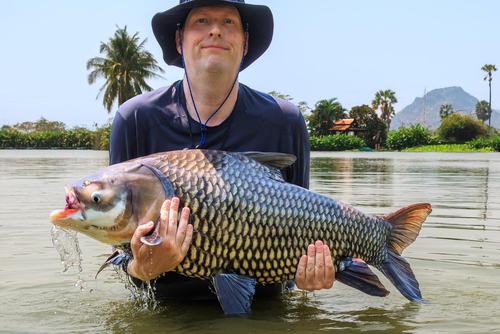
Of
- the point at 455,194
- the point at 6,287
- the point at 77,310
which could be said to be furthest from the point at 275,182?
the point at 455,194

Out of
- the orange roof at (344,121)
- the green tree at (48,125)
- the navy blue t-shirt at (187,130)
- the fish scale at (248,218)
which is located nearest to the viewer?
the fish scale at (248,218)

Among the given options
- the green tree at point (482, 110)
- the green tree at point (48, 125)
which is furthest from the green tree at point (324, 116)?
the green tree at point (482, 110)

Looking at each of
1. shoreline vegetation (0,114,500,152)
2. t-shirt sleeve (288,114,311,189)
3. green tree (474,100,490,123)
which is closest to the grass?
shoreline vegetation (0,114,500,152)

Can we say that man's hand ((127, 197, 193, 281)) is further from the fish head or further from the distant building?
the distant building

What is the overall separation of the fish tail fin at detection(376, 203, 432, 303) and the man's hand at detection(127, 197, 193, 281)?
120 centimetres

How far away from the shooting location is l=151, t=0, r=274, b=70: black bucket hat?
A: 141 inches

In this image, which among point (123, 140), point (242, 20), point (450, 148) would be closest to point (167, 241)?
point (123, 140)

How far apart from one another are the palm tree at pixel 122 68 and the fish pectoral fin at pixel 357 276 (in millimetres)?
49172

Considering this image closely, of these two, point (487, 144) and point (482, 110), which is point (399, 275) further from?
point (482, 110)

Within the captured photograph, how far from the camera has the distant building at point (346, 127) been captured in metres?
81.6

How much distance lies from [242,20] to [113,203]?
5.18ft

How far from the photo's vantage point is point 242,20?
3.80m

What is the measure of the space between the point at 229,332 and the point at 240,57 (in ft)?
5.51

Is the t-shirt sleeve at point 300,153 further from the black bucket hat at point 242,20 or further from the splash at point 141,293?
the splash at point 141,293
